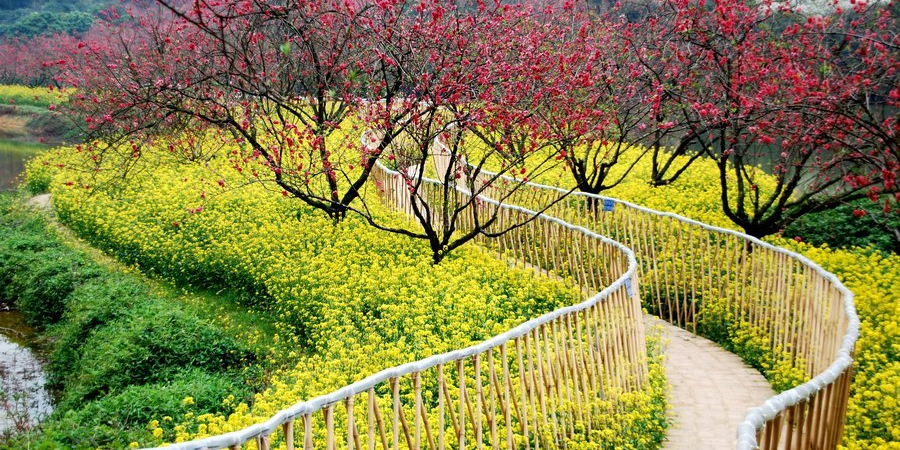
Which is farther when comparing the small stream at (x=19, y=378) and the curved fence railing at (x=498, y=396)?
the small stream at (x=19, y=378)

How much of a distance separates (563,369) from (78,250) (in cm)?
1157

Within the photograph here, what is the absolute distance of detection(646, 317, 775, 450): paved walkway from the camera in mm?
6652

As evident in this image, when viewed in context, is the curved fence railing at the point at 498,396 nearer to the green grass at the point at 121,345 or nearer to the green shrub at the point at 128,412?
the green shrub at the point at 128,412

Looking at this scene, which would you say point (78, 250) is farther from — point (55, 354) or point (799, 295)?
point (799, 295)

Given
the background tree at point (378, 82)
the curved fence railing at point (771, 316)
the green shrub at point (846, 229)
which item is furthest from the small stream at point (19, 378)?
the green shrub at point (846, 229)

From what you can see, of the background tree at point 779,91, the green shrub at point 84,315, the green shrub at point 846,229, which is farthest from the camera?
the green shrub at point 846,229

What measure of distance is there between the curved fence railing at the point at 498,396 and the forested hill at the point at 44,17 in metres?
56.2

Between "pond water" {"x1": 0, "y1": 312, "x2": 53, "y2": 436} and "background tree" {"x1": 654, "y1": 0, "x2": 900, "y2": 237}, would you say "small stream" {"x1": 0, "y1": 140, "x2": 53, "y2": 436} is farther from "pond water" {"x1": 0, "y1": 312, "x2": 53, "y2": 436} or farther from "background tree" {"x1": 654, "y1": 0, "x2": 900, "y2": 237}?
"background tree" {"x1": 654, "y1": 0, "x2": 900, "y2": 237}

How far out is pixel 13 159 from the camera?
31047mm

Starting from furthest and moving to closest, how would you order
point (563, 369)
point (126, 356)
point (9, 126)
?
point (9, 126) < point (126, 356) < point (563, 369)

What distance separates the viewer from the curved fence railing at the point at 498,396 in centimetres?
441

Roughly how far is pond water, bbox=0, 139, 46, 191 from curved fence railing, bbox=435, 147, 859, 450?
68.7ft

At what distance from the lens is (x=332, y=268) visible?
1068 centimetres

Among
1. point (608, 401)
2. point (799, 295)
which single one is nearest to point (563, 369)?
point (608, 401)
